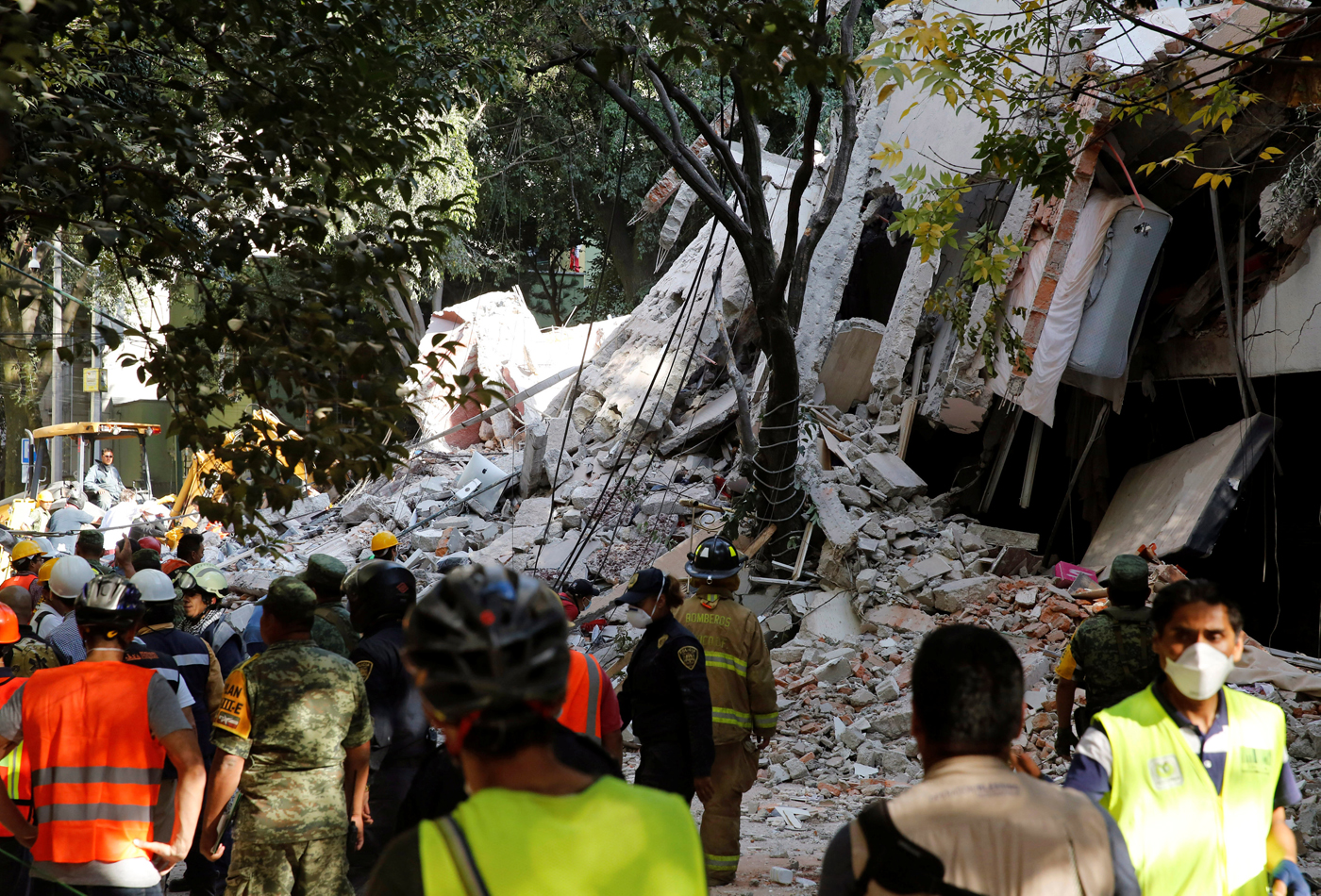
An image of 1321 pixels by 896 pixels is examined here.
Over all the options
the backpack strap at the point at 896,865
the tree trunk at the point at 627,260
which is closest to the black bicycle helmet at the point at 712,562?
the backpack strap at the point at 896,865

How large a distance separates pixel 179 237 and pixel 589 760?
272 centimetres

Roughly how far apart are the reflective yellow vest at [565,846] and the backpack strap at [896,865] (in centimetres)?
39

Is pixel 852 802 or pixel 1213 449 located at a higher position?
pixel 1213 449

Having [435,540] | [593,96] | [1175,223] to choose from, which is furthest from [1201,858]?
[593,96]

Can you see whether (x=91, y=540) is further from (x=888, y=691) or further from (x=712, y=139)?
(x=888, y=691)

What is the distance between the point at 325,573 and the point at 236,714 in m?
1.71

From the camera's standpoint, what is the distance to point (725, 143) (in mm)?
8969

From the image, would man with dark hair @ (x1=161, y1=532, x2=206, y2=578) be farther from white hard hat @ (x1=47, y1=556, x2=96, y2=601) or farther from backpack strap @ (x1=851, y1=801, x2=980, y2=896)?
backpack strap @ (x1=851, y1=801, x2=980, y2=896)

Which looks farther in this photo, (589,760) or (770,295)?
(770,295)

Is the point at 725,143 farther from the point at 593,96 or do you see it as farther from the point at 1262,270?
the point at 593,96

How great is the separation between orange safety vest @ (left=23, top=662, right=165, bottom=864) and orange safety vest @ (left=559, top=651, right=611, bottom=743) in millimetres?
1477

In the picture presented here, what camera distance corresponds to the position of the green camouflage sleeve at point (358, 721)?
3467mm

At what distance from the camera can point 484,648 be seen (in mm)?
1447

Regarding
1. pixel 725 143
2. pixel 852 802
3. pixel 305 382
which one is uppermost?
pixel 725 143
